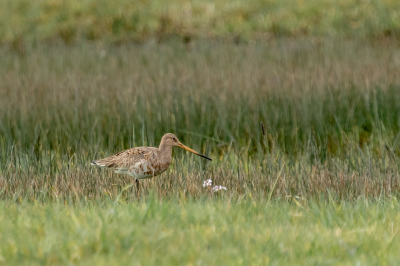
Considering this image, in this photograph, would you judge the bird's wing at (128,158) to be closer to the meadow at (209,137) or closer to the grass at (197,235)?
the meadow at (209,137)

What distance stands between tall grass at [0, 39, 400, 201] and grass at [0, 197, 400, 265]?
750mm

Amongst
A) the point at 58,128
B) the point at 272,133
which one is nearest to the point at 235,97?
the point at 272,133

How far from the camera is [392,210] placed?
14.1 ft

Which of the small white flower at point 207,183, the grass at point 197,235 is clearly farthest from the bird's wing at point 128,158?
the grass at point 197,235

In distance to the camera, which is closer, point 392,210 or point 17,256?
point 17,256

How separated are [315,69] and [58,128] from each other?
417 cm

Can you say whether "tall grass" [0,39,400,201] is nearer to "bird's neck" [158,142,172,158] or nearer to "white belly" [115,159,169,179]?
"white belly" [115,159,169,179]

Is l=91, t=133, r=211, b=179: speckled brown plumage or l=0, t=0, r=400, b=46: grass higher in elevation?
l=0, t=0, r=400, b=46: grass

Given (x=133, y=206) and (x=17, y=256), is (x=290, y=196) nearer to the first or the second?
(x=133, y=206)

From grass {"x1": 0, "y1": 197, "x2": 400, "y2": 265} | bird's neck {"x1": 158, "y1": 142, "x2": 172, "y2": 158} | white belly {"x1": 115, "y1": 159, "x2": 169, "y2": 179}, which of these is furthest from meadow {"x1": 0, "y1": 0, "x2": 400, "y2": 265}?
bird's neck {"x1": 158, "y1": 142, "x2": 172, "y2": 158}

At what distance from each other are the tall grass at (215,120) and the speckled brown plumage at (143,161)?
7.3 inches

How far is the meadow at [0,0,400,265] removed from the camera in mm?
3566

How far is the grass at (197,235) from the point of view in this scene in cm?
335

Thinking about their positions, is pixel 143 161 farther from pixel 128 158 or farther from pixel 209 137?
pixel 209 137
